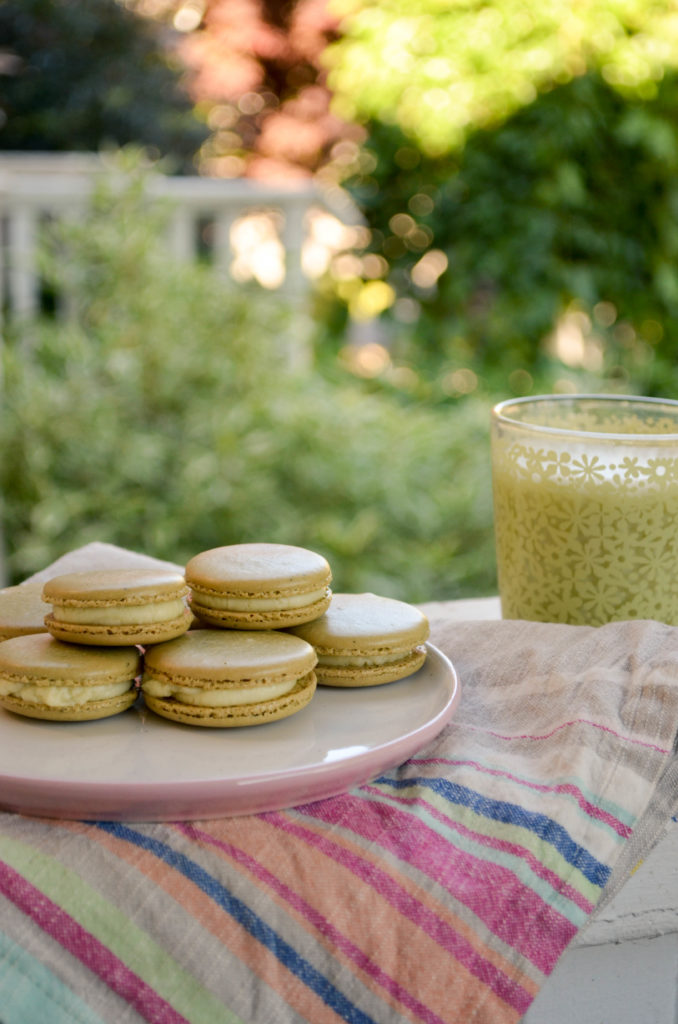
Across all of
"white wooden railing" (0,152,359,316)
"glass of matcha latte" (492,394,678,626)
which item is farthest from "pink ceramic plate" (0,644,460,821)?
"white wooden railing" (0,152,359,316)

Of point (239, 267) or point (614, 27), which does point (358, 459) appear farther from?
point (614, 27)

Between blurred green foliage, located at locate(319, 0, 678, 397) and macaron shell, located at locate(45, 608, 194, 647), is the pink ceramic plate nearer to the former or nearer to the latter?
macaron shell, located at locate(45, 608, 194, 647)

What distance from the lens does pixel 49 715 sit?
703 millimetres

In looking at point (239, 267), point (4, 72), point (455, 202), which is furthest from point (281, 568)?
point (4, 72)

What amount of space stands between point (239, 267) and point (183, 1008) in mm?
2849

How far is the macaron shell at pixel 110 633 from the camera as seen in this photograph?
2.37 feet

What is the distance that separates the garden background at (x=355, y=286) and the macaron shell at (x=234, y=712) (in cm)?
191

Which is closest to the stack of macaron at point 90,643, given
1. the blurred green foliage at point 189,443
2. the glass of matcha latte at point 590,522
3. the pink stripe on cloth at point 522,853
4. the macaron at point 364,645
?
the macaron at point 364,645

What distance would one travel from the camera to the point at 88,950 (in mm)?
609

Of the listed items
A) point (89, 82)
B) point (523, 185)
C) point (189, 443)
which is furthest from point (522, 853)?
point (89, 82)

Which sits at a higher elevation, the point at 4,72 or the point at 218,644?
the point at 4,72

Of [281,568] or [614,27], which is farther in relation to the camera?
[614,27]

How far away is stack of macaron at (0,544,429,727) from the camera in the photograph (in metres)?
0.70

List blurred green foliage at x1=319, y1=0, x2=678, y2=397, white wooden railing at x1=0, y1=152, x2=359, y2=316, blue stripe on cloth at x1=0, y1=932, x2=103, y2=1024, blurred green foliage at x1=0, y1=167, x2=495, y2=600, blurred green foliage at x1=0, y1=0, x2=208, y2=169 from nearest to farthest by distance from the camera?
blue stripe on cloth at x1=0, y1=932, x2=103, y2=1024 → blurred green foliage at x1=0, y1=167, x2=495, y2=600 → white wooden railing at x1=0, y1=152, x2=359, y2=316 → blurred green foliage at x1=319, y1=0, x2=678, y2=397 → blurred green foliage at x1=0, y1=0, x2=208, y2=169
